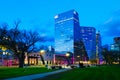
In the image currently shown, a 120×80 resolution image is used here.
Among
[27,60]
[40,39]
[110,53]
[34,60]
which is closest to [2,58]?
[27,60]

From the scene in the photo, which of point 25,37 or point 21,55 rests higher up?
point 25,37

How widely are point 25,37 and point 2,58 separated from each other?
154 ft

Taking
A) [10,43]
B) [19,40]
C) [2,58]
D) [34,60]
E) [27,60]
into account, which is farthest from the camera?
[34,60]

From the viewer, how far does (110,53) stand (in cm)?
17425

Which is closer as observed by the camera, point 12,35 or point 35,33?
point 12,35

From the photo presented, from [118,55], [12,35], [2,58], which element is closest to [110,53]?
[118,55]

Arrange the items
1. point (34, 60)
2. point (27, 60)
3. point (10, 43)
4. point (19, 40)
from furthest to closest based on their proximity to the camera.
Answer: point (34, 60)
point (27, 60)
point (19, 40)
point (10, 43)

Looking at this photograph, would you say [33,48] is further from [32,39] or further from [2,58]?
[2,58]

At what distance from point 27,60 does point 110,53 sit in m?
48.6

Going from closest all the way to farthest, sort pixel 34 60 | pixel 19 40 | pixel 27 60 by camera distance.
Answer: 1. pixel 19 40
2. pixel 27 60
3. pixel 34 60

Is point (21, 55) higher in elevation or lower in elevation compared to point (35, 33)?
lower

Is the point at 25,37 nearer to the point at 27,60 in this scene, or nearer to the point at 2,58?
the point at 2,58

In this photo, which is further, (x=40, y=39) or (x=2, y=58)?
(x=2, y=58)

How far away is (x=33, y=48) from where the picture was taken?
320 ft
